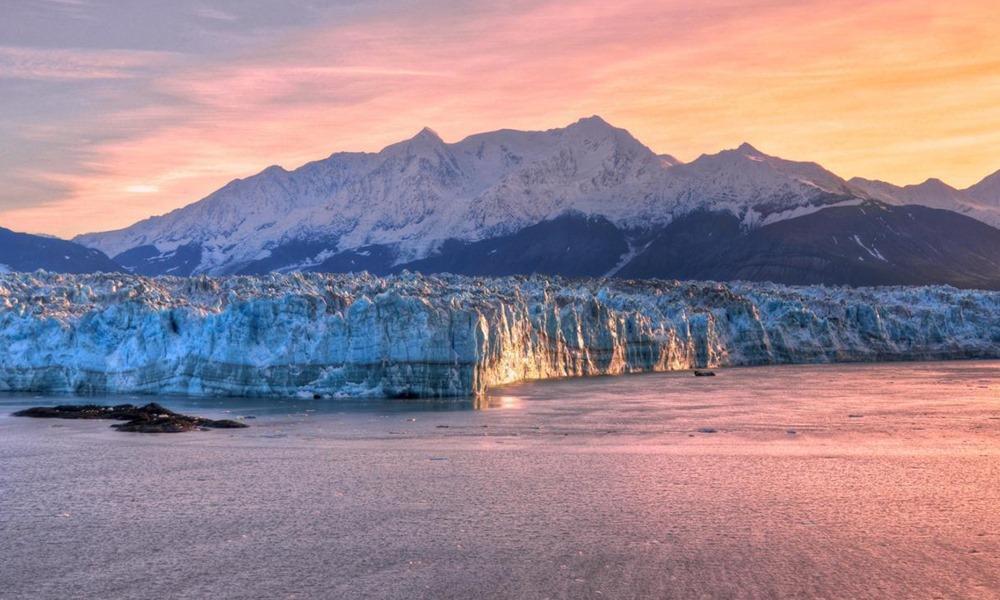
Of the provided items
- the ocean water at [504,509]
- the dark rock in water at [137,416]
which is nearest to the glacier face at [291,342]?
the dark rock in water at [137,416]

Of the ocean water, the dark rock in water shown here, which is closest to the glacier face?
the dark rock in water

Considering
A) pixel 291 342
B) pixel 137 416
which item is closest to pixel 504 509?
pixel 137 416

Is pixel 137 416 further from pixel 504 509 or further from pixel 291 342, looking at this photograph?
pixel 504 509

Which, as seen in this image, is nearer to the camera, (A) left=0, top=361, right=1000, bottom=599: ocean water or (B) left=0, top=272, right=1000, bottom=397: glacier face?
(A) left=0, top=361, right=1000, bottom=599: ocean water

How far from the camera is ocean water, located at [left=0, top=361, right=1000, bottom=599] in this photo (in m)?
13.9

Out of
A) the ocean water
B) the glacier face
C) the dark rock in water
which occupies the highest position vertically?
the glacier face

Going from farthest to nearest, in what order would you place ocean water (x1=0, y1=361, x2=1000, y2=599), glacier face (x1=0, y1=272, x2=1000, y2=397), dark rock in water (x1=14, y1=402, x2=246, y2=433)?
glacier face (x1=0, y1=272, x2=1000, y2=397) < dark rock in water (x1=14, y1=402, x2=246, y2=433) < ocean water (x1=0, y1=361, x2=1000, y2=599)

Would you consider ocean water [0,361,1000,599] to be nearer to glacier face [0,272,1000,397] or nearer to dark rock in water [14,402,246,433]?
dark rock in water [14,402,246,433]

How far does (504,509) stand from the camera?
1836 cm

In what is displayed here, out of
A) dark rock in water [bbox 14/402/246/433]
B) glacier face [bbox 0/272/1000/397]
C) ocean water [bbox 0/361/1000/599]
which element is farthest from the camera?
glacier face [bbox 0/272/1000/397]

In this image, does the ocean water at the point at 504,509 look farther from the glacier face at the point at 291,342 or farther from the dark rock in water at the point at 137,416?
the glacier face at the point at 291,342

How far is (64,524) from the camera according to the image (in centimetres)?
1728

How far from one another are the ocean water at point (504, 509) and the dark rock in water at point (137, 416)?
1221 millimetres

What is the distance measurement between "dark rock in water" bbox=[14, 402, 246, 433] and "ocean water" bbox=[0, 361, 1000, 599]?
1.22 m
